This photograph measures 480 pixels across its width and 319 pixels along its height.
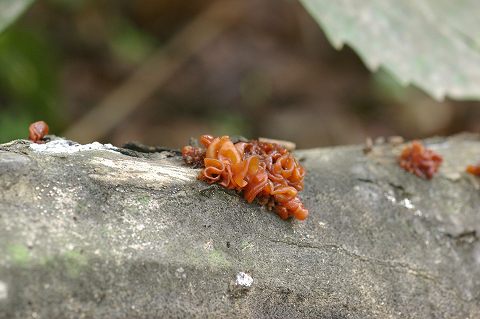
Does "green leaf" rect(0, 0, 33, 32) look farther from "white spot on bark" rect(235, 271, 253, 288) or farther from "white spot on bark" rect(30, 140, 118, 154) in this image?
"white spot on bark" rect(235, 271, 253, 288)

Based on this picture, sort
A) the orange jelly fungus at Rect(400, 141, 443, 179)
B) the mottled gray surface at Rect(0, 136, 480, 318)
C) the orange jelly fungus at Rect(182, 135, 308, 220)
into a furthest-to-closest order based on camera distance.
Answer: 1. the orange jelly fungus at Rect(400, 141, 443, 179)
2. the orange jelly fungus at Rect(182, 135, 308, 220)
3. the mottled gray surface at Rect(0, 136, 480, 318)

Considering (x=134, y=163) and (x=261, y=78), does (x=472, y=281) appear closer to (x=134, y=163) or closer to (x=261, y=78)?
(x=134, y=163)

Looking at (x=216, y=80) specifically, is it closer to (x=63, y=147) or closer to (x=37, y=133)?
(x=37, y=133)

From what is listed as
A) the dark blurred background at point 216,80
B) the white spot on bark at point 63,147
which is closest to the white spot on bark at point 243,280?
the white spot on bark at point 63,147

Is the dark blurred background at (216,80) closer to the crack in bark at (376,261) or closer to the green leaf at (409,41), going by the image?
the green leaf at (409,41)

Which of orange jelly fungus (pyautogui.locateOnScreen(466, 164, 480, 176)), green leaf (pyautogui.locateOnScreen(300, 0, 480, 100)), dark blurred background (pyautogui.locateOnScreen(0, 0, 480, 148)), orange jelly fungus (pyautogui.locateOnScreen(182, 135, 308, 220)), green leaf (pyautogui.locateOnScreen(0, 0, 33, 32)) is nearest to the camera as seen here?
orange jelly fungus (pyautogui.locateOnScreen(182, 135, 308, 220))

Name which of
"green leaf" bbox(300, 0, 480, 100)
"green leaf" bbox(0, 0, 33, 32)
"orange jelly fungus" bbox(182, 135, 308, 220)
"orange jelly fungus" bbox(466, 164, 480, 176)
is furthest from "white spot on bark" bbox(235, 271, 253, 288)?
"green leaf" bbox(0, 0, 33, 32)
